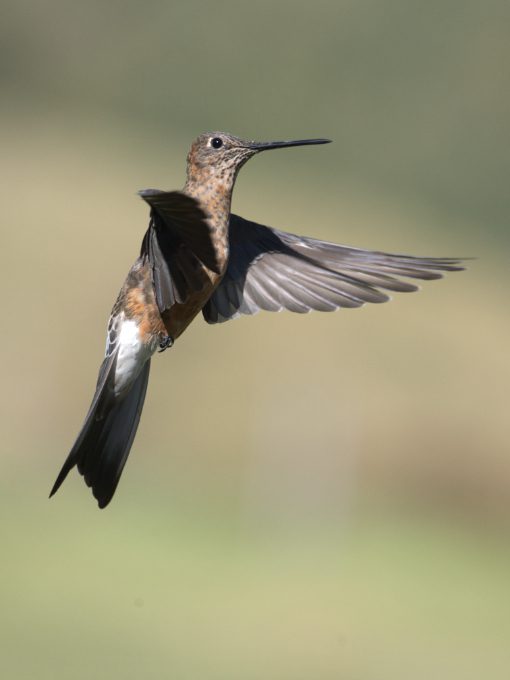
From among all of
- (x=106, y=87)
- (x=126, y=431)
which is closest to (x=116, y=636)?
(x=126, y=431)

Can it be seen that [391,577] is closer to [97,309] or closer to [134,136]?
[97,309]

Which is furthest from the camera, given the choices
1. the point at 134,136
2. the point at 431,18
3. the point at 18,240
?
the point at 431,18

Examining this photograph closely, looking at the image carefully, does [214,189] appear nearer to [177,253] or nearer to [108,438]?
[177,253]

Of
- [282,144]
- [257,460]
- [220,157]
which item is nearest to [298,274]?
[220,157]

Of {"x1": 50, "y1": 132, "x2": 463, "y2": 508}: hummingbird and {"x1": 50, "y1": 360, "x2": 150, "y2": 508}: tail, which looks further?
{"x1": 50, "y1": 360, "x2": 150, "y2": 508}: tail

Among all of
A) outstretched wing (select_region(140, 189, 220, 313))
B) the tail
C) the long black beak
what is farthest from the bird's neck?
the tail

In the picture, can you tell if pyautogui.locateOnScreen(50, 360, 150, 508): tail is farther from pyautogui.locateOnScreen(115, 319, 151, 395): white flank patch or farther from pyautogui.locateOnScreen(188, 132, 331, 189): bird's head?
pyautogui.locateOnScreen(188, 132, 331, 189): bird's head

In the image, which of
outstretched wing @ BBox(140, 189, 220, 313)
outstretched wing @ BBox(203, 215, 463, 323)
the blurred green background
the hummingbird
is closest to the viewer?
outstretched wing @ BBox(140, 189, 220, 313)
